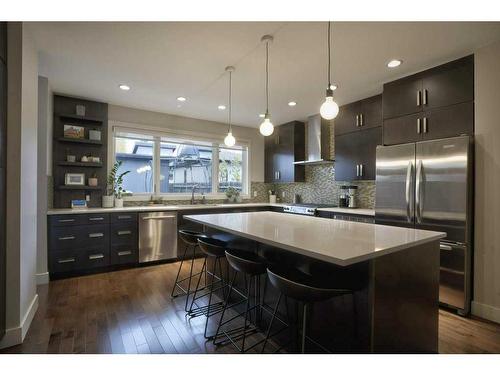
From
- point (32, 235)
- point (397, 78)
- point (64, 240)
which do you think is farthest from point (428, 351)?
point (64, 240)

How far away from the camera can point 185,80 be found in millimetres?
3215

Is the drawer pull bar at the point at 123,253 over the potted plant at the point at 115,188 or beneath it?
beneath

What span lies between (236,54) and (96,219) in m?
2.88

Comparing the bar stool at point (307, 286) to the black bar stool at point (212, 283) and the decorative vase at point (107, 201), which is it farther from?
the decorative vase at point (107, 201)

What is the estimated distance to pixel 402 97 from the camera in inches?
121

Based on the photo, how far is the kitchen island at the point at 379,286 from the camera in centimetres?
143

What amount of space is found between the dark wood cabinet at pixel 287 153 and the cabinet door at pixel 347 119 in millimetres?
995

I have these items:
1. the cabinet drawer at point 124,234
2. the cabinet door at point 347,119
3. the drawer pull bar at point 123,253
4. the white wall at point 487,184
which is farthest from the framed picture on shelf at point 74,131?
the white wall at point 487,184

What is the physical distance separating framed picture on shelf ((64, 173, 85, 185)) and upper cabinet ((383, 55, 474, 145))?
4336 millimetres

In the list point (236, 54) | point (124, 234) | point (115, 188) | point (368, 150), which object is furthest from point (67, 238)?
point (368, 150)

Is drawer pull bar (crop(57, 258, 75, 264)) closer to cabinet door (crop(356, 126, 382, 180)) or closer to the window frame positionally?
the window frame
